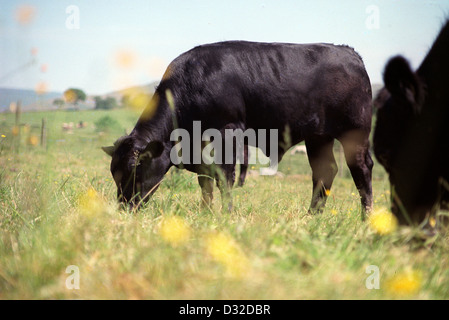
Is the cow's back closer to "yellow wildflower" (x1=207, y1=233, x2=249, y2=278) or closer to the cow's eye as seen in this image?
the cow's eye

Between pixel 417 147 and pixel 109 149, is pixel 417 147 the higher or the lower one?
the higher one

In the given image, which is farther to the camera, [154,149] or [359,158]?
[359,158]

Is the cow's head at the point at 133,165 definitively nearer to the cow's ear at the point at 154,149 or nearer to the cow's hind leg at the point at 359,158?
the cow's ear at the point at 154,149

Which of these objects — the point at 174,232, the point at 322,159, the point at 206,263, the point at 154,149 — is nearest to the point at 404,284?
the point at 206,263

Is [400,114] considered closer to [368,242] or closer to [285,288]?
[368,242]

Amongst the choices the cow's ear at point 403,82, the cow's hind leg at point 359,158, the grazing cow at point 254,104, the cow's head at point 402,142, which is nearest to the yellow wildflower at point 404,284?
the cow's head at point 402,142

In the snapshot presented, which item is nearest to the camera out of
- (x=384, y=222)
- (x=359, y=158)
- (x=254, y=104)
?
(x=384, y=222)

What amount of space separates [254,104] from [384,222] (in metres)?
2.19

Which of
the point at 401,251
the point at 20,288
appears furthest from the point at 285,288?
the point at 20,288

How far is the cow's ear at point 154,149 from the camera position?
14.0 ft

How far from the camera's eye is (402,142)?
2660 millimetres

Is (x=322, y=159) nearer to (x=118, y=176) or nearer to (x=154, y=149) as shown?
(x=154, y=149)

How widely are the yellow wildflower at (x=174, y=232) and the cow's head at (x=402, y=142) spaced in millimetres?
1363

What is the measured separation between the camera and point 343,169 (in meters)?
17.0
